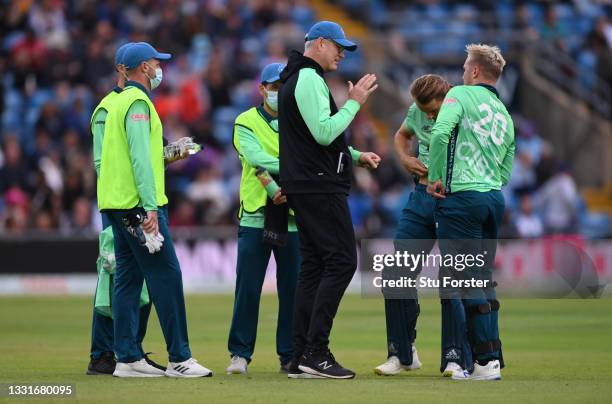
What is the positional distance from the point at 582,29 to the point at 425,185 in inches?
773

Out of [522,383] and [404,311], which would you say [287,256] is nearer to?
[404,311]

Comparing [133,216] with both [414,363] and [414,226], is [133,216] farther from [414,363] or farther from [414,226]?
[414,363]

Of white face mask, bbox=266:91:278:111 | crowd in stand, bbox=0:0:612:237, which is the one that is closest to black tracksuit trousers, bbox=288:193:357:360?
white face mask, bbox=266:91:278:111

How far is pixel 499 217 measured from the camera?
1008 centimetres

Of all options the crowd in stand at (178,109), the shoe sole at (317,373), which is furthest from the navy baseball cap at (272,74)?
the crowd in stand at (178,109)

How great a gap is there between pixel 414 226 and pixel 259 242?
126 cm

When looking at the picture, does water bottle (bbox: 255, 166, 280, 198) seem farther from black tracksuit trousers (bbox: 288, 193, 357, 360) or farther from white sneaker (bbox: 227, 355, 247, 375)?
white sneaker (bbox: 227, 355, 247, 375)

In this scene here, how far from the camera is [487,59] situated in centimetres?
1003

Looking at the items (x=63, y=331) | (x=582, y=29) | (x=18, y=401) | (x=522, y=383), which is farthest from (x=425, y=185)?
(x=582, y=29)

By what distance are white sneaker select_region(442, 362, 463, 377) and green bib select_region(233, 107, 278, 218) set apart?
1.98 metres

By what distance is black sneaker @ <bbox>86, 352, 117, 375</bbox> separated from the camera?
10.6 meters

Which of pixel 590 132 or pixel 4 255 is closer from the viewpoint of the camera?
pixel 4 255

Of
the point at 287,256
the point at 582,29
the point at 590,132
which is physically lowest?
the point at 287,256

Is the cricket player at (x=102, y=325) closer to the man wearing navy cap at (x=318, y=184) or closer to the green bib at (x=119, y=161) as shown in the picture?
the green bib at (x=119, y=161)
